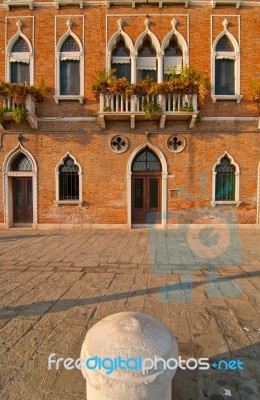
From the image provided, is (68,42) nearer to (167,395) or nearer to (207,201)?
(207,201)

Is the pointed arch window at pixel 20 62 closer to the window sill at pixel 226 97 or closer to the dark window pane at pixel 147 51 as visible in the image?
the dark window pane at pixel 147 51

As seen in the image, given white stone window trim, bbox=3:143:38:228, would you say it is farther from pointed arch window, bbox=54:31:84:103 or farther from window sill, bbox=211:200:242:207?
window sill, bbox=211:200:242:207

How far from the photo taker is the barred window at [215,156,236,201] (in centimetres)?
1034

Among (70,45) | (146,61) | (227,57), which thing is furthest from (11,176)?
(227,57)

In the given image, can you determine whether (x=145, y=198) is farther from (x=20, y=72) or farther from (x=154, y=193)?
(x=20, y=72)

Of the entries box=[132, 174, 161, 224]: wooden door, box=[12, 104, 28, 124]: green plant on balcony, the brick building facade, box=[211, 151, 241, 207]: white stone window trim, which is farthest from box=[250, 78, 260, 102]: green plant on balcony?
box=[12, 104, 28, 124]: green plant on balcony

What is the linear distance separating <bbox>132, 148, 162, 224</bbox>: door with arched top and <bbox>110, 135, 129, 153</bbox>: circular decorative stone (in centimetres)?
78

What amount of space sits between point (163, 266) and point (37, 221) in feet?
24.1

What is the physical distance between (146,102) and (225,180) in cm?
519

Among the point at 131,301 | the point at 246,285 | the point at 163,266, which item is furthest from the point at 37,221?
the point at 246,285

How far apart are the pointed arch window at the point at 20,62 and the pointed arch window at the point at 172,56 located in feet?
21.7

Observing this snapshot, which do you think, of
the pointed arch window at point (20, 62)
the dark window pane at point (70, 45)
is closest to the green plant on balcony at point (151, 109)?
the dark window pane at point (70, 45)

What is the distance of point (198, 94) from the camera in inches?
379

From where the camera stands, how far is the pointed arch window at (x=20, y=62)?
1038 centimetres
